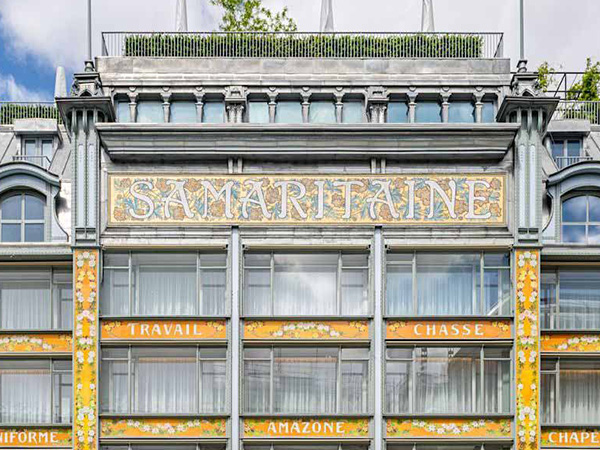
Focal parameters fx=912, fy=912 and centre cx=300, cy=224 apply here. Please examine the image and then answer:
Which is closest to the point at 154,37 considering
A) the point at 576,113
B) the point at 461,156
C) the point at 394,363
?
the point at 461,156

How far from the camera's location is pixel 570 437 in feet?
92.6

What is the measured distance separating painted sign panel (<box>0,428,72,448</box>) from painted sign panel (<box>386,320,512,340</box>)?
10.5 metres

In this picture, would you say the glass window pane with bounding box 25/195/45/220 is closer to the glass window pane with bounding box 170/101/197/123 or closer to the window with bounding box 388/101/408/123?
the glass window pane with bounding box 170/101/197/123

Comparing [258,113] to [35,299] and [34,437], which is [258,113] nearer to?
[35,299]

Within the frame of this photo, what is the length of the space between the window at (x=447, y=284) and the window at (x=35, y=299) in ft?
33.7

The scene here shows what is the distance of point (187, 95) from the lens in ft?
101

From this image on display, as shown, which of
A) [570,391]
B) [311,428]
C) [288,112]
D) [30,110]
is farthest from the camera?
[30,110]

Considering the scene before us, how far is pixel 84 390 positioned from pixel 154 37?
41.6 feet

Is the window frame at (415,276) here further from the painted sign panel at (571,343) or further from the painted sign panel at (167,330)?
the painted sign panel at (167,330)

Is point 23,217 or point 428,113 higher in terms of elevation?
point 428,113

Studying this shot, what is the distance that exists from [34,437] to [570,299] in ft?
57.1

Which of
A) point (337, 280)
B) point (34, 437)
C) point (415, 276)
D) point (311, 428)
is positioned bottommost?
point (34, 437)

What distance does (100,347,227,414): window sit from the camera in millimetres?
28078

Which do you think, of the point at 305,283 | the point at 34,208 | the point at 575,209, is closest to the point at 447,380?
the point at 305,283
